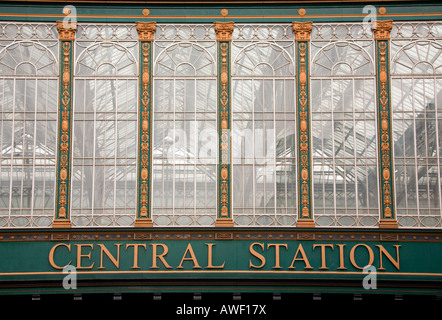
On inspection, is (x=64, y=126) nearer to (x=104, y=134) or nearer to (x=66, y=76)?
(x=104, y=134)

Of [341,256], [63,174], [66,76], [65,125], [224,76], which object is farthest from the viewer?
[224,76]

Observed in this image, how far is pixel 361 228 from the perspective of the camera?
20234mm

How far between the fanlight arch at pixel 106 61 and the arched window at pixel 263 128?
9.36 feet

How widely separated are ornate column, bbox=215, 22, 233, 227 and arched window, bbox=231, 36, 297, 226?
158 mm

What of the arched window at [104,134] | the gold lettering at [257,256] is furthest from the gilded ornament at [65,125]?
the gold lettering at [257,256]

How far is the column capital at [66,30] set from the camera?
21.2 m

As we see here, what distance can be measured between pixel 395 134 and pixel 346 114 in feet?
4.58

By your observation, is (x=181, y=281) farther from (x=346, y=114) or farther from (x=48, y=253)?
(x=346, y=114)

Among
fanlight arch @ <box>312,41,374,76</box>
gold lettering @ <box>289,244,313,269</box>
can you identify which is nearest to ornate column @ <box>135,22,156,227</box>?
gold lettering @ <box>289,244,313,269</box>

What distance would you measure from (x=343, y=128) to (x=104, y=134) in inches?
251

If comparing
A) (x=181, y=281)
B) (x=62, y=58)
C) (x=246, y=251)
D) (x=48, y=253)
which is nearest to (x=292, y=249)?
(x=246, y=251)

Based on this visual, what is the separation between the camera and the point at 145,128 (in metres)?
20.8

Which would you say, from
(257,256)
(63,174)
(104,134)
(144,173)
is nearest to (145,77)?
(104,134)

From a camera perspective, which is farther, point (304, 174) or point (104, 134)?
point (104, 134)
